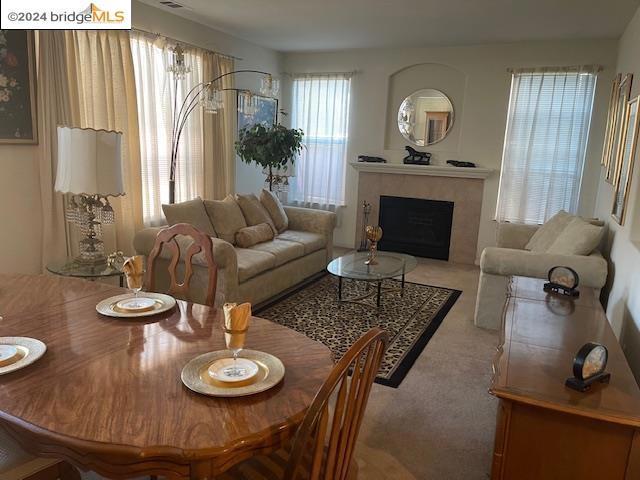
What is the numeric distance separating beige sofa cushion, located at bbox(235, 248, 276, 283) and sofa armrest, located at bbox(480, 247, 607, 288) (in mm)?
1731

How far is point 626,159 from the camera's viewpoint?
330cm

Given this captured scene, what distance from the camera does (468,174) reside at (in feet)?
18.5

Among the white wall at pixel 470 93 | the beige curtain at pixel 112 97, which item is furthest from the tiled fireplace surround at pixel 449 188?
the beige curtain at pixel 112 97

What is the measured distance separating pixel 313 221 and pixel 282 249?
36.5 inches

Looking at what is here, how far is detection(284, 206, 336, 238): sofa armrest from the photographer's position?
5.12 metres

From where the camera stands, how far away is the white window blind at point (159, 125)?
169 inches

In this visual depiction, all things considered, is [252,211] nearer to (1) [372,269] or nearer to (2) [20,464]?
(1) [372,269]

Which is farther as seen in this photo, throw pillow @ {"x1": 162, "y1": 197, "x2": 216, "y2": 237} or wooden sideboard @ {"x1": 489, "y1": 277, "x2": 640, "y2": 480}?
throw pillow @ {"x1": 162, "y1": 197, "x2": 216, "y2": 237}

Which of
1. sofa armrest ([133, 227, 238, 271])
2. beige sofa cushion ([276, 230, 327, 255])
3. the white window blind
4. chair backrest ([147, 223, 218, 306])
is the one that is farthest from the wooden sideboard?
the white window blind

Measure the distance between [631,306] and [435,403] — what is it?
122 centimetres

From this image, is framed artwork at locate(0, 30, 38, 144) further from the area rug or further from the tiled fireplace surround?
the tiled fireplace surround

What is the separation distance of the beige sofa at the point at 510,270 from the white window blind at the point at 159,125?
3.06 meters

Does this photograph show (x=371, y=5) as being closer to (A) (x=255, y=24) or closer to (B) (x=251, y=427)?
(A) (x=255, y=24)

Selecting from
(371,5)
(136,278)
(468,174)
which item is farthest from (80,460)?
(468,174)
